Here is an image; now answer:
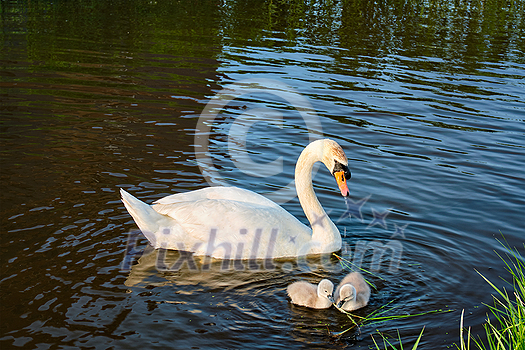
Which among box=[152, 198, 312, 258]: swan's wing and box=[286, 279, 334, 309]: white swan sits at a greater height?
box=[152, 198, 312, 258]: swan's wing

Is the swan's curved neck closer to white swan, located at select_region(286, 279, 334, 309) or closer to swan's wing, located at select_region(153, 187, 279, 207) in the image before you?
swan's wing, located at select_region(153, 187, 279, 207)

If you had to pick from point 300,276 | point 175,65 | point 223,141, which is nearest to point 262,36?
point 175,65

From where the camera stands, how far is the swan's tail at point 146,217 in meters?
6.29

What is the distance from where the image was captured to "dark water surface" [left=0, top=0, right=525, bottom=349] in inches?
213

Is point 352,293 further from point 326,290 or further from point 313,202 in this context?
point 313,202

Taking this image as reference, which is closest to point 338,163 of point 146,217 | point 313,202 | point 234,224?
point 313,202

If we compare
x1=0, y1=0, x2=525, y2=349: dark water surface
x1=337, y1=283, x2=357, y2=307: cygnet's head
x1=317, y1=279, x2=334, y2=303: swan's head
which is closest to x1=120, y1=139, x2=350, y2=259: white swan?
x1=0, y1=0, x2=525, y2=349: dark water surface

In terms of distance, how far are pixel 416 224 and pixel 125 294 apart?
3.90 metres

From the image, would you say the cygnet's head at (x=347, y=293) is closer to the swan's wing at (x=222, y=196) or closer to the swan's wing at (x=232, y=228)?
the swan's wing at (x=232, y=228)

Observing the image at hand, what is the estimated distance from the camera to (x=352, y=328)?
5.31 metres

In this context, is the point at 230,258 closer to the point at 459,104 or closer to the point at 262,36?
the point at 459,104

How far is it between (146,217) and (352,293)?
2.40 metres

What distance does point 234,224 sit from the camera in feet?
21.0

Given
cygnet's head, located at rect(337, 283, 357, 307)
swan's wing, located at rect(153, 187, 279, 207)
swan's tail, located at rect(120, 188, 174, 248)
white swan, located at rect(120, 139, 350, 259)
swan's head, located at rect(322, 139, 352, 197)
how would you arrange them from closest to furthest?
cygnet's head, located at rect(337, 283, 357, 307) < swan's tail, located at rect(120, 188, 174, 248) < white swan, located at rect(120, 139, 350, 259) < swan's head, located at rect(322, 139, 352, 197) < swan's wing, located at rect(153, 187, 279, 207)
